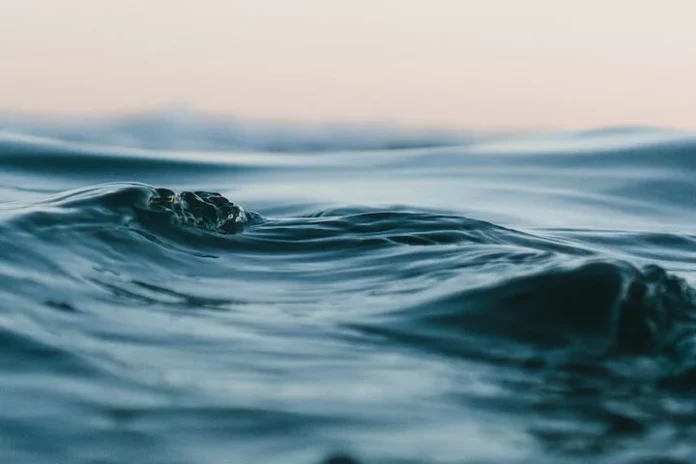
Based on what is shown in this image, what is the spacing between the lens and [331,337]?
11.8 feet

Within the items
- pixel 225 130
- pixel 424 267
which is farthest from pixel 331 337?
pixel 225 130

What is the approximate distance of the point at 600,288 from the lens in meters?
3.67

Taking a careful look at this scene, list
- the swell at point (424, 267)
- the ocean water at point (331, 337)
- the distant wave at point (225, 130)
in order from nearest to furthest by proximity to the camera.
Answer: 1. the ocean water at point (331, 337)
2. the swell at point (424, 267)
3. the distant wave at point (225, 130)

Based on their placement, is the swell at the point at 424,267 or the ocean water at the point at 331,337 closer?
the ocean water at the point at 331,337

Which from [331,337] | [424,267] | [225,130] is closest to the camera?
[331,337]

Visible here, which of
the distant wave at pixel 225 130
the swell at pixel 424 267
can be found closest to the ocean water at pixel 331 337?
the swell at pixel 424 267

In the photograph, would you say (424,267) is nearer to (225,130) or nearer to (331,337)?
(331,337)

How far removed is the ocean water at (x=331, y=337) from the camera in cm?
272

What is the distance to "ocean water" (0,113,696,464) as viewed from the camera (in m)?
2.72

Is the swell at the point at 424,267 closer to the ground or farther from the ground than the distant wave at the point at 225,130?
closer to the ground

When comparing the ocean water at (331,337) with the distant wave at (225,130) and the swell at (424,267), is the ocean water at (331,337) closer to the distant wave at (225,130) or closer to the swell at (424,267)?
the swell at (424,267)

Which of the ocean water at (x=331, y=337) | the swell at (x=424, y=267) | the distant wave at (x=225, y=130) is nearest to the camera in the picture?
the ocean water at (x=331, y=337)

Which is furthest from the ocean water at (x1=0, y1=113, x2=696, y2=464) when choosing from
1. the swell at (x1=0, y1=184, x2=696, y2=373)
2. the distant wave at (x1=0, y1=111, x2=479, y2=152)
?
the distant wave at (x1=0, y1=111, x2=479, y2=152)

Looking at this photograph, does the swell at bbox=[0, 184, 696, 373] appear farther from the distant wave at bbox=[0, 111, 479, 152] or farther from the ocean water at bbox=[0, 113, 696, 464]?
the distant wave at bbox=[0, 111, 479, 152]
